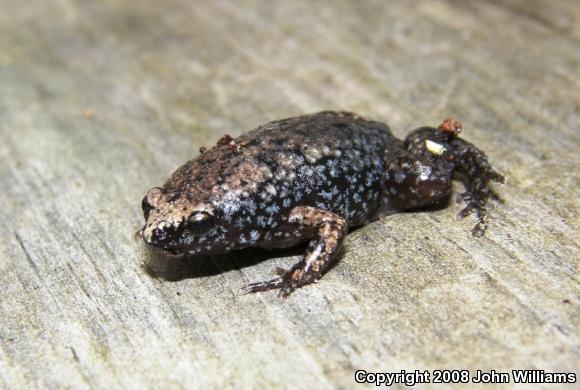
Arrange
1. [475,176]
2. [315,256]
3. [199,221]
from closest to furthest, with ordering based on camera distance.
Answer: [315,256]
[199,221]
[475,176]

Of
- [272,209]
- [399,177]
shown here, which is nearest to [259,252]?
[272,209]

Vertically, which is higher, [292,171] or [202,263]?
[292,171]

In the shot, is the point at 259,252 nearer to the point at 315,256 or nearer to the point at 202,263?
the point at 202,263

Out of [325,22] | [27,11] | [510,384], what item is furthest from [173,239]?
[27,11]

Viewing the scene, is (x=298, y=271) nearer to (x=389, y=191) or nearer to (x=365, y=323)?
(x=365, y=323)

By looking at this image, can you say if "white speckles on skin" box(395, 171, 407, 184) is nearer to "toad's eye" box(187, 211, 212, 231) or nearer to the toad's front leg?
the toad's front leg

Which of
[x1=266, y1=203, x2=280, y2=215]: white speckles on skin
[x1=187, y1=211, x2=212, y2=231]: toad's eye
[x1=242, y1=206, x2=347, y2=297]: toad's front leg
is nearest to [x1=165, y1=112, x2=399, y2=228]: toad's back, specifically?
[x1=266, y1=203, x2=280, y2=215]: white speckles on skin
